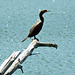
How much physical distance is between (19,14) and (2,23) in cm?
990

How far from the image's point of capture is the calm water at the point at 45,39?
24.9 meters

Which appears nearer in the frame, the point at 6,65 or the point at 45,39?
the point at 6,65

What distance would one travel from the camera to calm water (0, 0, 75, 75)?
81.7 ft

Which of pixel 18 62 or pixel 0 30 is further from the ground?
pixel 18 62

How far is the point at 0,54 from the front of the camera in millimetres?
27734

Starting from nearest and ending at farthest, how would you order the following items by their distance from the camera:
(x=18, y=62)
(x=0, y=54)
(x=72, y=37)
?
(x=18, y=62) < (x=0, y=54) < (x=72, y=37)

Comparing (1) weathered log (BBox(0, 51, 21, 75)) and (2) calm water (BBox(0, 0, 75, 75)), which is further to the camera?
(2) calm water (BBox(0, 0, 75, 75))

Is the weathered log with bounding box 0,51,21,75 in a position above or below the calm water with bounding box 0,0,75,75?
above

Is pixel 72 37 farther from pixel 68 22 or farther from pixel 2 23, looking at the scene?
pixel 2 23

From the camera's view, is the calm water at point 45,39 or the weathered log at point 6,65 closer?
the weathered log at point 6,65

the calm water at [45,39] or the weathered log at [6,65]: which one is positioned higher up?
the weathered log at [6,65]

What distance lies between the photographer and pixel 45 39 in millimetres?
33719

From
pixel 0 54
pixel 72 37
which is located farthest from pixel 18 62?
pixel 72 37

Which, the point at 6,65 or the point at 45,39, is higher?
the point at 6,65
